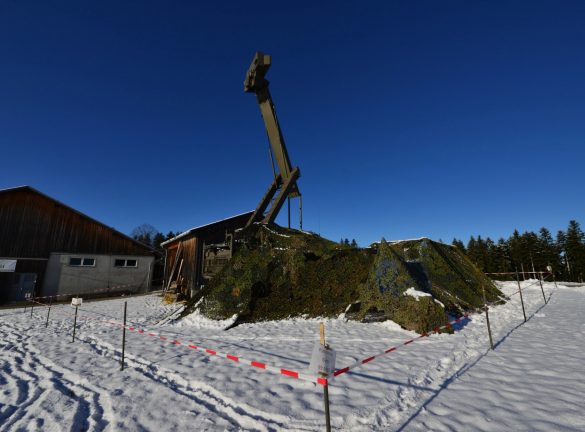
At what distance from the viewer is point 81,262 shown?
66.1 feet

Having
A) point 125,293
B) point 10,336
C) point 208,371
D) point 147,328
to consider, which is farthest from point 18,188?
point 208,371

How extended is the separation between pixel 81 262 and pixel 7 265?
12.4 feet

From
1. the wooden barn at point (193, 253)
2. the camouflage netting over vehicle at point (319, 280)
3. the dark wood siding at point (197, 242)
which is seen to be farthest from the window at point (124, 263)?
the camouflage netting over vehicle at point (319, 280)

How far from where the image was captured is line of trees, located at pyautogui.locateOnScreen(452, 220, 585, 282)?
42.5 metres

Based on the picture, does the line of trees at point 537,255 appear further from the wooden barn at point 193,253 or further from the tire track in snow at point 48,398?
the tire track in snow at point 48,398

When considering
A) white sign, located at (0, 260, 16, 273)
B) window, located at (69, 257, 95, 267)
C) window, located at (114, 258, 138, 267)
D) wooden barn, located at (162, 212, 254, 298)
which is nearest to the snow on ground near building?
wooden barn, located at (162, 212, 254, 298)

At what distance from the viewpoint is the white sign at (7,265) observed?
17.4 m

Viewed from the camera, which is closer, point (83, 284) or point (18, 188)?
point (18, 188)

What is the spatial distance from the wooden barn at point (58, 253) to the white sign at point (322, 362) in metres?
23.1

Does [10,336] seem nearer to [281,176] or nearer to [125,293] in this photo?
[281,176]

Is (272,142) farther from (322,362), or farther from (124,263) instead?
(124,263)

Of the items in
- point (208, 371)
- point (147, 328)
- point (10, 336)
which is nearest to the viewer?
point (208, 371)

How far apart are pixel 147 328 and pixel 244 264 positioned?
12.7ft

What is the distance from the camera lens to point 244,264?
10.3 meters
